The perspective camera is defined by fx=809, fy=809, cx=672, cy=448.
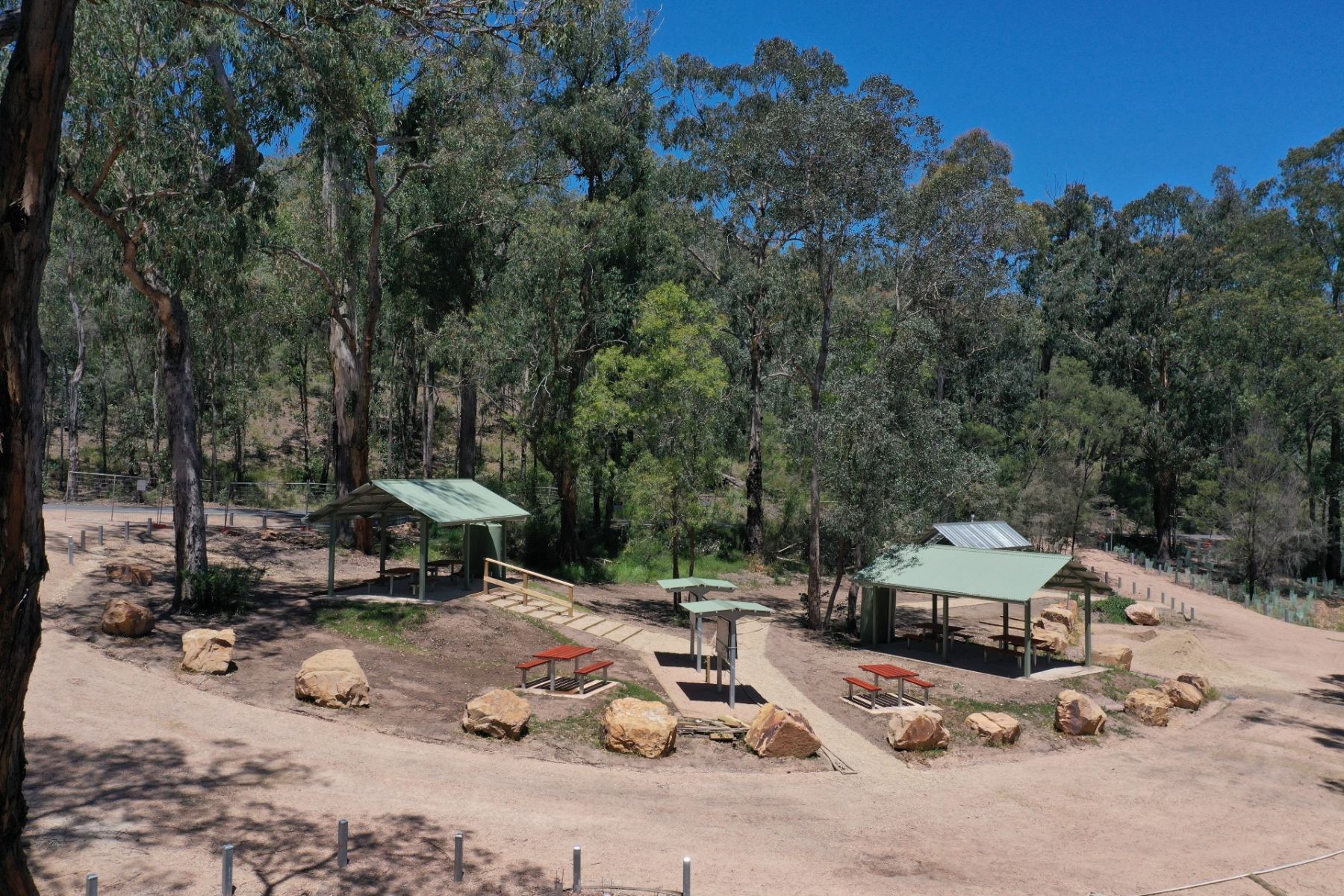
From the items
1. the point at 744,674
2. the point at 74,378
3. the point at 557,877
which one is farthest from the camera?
the point at 74,378

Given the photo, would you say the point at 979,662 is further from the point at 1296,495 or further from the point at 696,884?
the point at 1296,495

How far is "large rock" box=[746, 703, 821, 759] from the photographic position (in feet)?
45.2

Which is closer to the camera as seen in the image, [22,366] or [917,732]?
[22,366]

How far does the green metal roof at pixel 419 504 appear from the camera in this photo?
20500mm

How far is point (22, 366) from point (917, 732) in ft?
46.4

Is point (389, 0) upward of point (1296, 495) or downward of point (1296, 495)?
upward

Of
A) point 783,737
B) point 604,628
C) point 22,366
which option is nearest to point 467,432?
point 604,628

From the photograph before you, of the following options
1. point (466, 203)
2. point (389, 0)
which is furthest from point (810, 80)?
point (389, 0)

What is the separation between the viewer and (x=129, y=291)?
41.0m

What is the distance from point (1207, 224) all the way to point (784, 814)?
6095 cm

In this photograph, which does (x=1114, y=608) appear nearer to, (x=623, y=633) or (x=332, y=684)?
(x=623, y=633)

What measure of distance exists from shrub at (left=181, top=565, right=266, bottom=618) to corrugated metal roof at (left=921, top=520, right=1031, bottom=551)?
1930 cm

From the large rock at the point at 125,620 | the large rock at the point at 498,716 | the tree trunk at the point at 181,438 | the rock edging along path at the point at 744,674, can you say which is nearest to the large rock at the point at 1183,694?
the rock edging along path at the point at 744,674

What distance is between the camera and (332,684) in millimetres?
13766
